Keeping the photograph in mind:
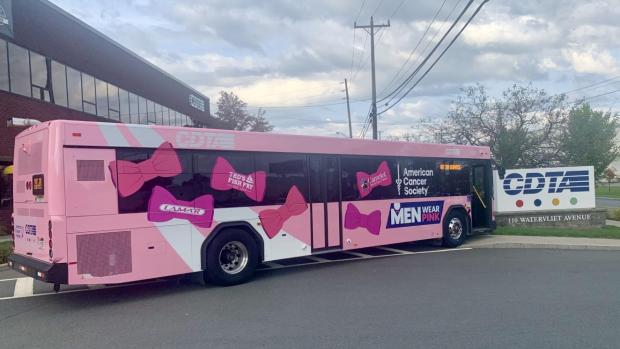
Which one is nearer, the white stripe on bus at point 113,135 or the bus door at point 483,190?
the white stripe on bus at point 113,135

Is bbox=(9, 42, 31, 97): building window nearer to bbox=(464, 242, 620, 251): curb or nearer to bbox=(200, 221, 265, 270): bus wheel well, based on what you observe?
bbox=(200, 221, 265, 270): bus wheel well

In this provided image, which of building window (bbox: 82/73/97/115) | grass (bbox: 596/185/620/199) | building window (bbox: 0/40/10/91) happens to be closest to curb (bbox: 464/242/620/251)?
building window (bbox: 0/40/10/91)

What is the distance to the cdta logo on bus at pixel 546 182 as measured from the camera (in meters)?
17.7

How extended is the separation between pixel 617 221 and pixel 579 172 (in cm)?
493

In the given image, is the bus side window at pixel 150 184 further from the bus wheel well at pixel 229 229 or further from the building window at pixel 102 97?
the building window at pixel 102 97

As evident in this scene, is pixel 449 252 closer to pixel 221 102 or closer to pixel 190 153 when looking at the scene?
pixel 190 153

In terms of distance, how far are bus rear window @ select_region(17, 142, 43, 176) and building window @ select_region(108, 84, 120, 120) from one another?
18691mm

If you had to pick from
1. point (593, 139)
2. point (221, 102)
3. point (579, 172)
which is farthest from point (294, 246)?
point (221, 102)

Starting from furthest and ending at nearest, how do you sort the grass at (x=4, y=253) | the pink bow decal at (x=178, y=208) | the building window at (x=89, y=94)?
the building window at (x=89, y=94) < the grass at (x=4, y=253) < the pink bow decal at (x=178, y=208)

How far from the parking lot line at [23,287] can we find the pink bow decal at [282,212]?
431 cm

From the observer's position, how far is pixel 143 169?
8000 millimetres

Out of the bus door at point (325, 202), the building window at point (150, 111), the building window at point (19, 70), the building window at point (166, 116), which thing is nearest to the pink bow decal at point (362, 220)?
the bus door at point (325, 202)

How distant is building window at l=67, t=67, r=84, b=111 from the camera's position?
22328 millimetres

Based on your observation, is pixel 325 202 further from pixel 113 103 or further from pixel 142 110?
pixel 142 110
